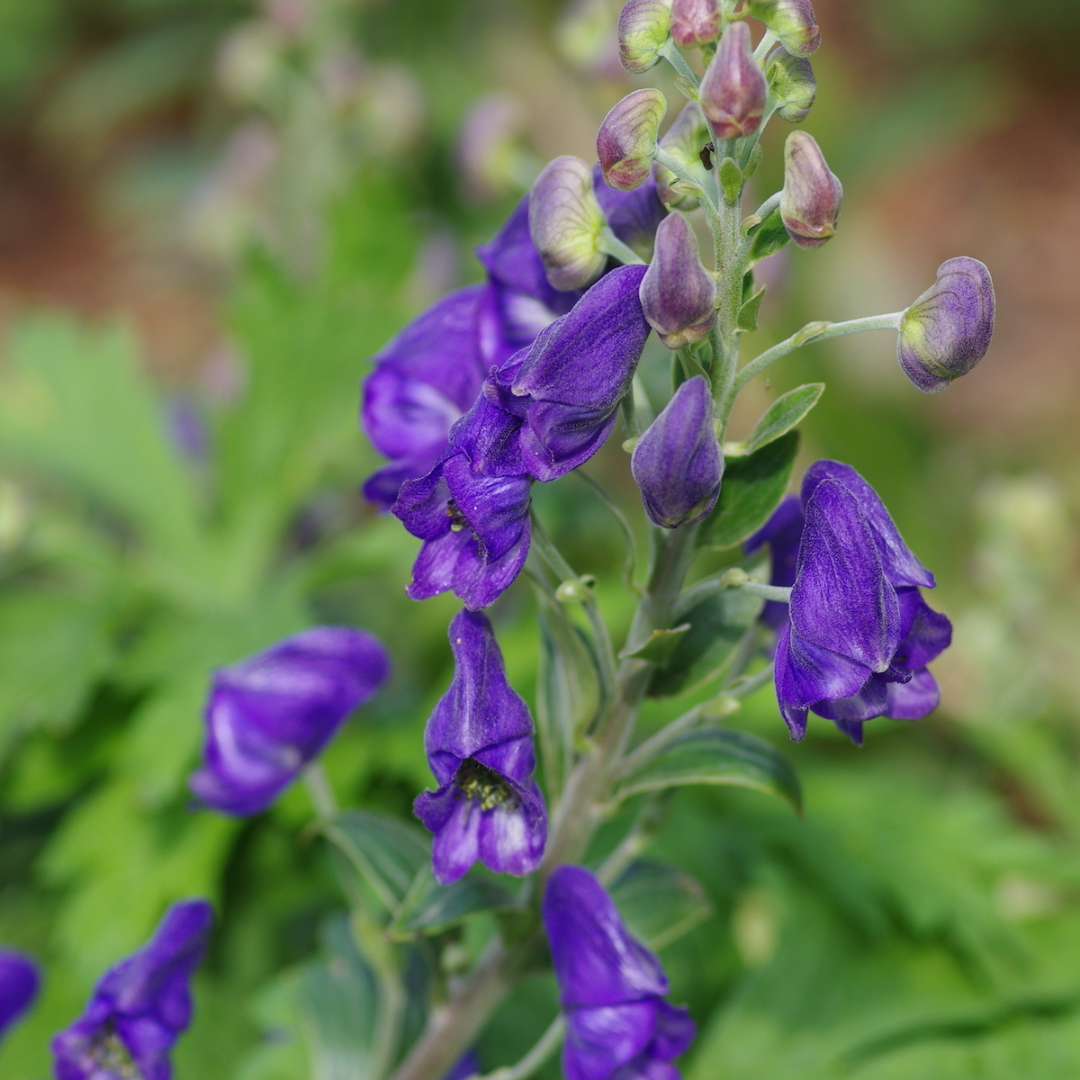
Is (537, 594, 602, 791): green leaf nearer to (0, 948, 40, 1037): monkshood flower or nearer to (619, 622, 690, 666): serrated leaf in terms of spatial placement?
(619, 622, 690, 666): serrated leaf

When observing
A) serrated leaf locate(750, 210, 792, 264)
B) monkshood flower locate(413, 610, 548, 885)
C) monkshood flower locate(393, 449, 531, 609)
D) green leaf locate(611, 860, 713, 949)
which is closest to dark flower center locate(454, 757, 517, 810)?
monkshood flower locate(413, 610, 548, 885)

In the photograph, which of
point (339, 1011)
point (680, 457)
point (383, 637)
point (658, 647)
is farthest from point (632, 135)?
point (383, 637)

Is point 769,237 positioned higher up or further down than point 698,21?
further down

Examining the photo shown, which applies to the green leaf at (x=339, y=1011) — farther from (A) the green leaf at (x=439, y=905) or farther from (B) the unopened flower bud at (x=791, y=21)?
(B) the unopened flower bud at (x=791, y=21)

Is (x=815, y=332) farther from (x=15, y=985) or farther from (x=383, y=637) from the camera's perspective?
(x=383, y=637)

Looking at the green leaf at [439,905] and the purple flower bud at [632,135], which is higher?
the purple flower bud at [632,135]

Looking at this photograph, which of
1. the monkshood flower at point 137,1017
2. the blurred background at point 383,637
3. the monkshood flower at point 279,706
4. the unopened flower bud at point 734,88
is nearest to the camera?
the unopened flower bud at point 734,88

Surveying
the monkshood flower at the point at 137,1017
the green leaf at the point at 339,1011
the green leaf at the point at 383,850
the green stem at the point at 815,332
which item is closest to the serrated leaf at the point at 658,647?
the green stem at the point at 815,332
